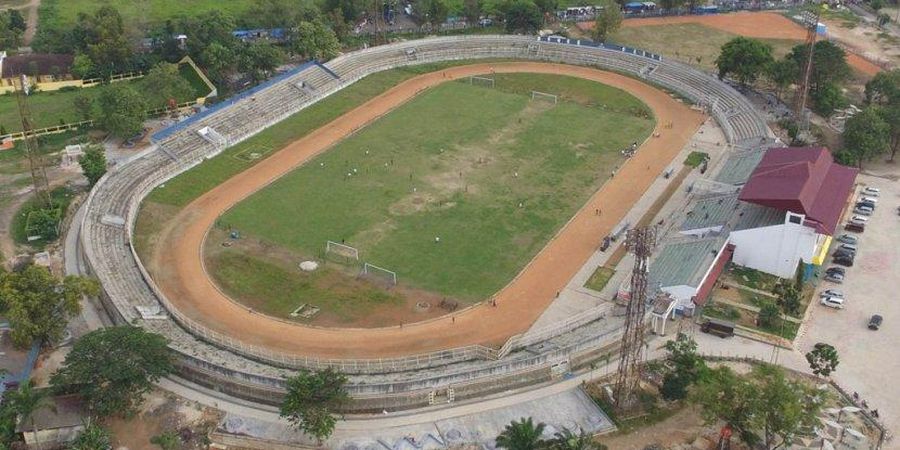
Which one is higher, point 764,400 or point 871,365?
point 764,400

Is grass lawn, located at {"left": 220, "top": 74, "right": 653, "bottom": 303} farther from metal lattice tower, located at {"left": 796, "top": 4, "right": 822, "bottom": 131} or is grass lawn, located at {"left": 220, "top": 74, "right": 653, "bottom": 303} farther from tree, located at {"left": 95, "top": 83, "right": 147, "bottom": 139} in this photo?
tree, located at {"left": 95, "top": 83, "right": 147, "bottom": 139}

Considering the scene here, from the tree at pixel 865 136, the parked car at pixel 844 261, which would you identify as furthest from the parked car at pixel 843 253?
the tree at pixel 865 136

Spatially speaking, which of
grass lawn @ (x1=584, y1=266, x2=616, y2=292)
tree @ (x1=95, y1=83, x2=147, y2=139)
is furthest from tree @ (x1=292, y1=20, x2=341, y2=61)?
grass lawn @ (x1=584, y1=266, x2=616, y2=292)

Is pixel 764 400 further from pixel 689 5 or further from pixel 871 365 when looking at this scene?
pixel 689 5

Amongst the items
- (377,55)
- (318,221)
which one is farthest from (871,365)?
(377,55)

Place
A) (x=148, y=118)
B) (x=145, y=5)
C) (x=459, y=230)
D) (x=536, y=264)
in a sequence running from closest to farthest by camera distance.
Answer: (x=536, y=264) → (x=459, y=230) → (x=148, y=118) → (x=145, y=5)

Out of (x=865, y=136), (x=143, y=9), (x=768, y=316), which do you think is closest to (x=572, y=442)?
(x=768, y=316)
